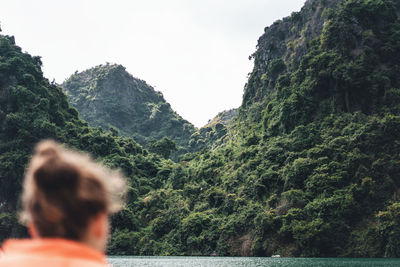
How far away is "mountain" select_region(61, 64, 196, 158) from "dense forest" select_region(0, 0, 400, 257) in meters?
55.8

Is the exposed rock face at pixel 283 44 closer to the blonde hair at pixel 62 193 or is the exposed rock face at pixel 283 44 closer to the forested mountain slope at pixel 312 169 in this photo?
the forested mountain slope at pixel 312 169

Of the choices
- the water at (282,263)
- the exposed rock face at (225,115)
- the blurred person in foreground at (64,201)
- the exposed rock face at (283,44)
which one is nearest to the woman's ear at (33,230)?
the blurred person in foreground at (64,201)

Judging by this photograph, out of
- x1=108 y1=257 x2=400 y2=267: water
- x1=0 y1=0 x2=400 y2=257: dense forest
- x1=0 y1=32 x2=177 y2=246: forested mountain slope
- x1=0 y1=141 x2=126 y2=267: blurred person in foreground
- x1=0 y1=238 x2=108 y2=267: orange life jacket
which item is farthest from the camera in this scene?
x1=0 y1=32 x2=177 y2=246: forested mountain slope

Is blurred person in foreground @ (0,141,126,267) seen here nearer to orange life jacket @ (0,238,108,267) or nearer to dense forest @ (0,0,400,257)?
orange life jacket @ (0,238,108,267)

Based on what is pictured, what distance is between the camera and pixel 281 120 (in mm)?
62812

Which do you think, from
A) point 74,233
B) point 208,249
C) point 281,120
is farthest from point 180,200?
point 74,233

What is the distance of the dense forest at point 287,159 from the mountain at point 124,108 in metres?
55.8

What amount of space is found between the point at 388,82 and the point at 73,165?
59.0 meters

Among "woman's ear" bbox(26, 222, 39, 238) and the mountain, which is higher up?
the mountain

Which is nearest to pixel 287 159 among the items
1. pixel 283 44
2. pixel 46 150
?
pixel 283 44

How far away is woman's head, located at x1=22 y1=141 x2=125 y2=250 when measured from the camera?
1292 mm

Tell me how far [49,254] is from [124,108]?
143963mm

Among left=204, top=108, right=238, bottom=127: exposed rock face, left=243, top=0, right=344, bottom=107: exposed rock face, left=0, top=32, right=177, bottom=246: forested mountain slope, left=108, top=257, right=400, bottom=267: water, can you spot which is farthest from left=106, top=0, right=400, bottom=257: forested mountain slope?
left=204, top=108, right=238, bottom=127: exposed rock face

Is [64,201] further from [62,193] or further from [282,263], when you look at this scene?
[282,263]
